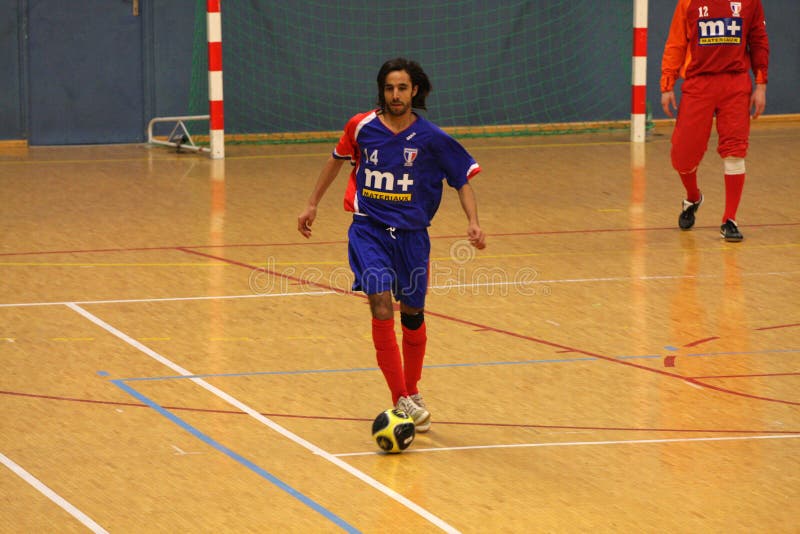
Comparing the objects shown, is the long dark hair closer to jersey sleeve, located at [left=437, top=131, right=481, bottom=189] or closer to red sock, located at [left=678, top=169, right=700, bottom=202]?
jersey sleeve, located at [left=437, top=131, right=481, bottom=189]

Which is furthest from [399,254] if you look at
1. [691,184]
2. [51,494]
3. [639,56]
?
[639,56]

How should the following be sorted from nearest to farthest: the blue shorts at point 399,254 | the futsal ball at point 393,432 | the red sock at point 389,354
→ 1. the futsal ball at point 393,432
2. the red sock at point 389,354
3. the blue shorts at point 399,254

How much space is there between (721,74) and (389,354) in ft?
15.7

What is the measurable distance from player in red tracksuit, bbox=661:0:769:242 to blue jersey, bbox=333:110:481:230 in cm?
413

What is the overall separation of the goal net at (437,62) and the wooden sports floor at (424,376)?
178 inches

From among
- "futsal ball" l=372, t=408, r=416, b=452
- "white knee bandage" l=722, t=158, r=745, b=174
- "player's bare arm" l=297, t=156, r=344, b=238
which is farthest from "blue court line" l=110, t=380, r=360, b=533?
"white knee bandage" l=722, t=158, r=745, b=174

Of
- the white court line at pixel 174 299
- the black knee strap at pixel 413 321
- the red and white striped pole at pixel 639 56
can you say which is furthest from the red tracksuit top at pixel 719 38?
the red and white striped pole at pixel 639 56

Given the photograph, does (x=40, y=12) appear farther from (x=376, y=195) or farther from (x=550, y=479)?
(x=550, y=479)

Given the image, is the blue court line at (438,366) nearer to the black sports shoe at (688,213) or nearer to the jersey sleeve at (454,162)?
the jersey sleeve at (454,162)

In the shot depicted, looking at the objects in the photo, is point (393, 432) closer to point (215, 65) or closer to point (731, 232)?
point (731, 232)

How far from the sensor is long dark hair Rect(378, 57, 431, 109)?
195 inches

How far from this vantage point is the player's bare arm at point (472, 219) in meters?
4.91

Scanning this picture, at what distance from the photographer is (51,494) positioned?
4207 millimetres

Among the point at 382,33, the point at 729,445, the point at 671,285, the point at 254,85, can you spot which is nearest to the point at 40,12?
the point at 254,85
